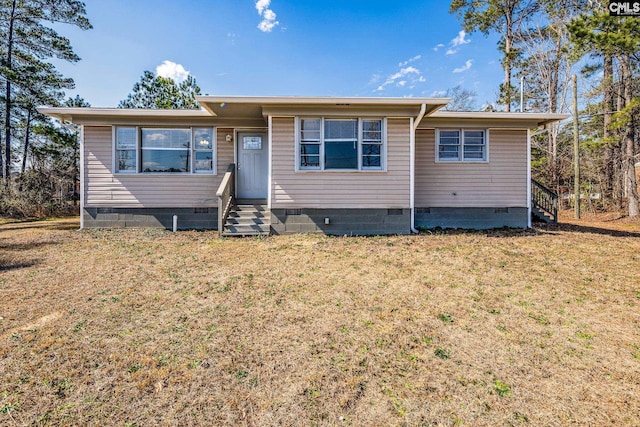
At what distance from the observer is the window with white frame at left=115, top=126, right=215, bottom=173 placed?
8.34 meters

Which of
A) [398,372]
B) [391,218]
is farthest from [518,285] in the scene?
[391,218]

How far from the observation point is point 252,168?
8.73 meters

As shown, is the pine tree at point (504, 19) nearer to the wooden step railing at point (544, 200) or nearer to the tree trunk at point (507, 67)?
the tree trunk at point (507, 67)

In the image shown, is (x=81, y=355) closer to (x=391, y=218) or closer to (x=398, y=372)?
(x=398, y=372)

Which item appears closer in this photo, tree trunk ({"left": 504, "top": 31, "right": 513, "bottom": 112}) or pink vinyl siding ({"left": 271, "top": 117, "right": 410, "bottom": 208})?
pink vinyl siding ({"left": 271, "top": 117, "right": 410, "bottom": 208})

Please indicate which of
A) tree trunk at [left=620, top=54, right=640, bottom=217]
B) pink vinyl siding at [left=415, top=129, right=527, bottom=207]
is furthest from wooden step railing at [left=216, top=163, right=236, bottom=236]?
tree trunk at [left=620, top=54, right=640, bottom=217]

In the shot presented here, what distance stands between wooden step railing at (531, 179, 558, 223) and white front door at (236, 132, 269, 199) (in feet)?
29.9

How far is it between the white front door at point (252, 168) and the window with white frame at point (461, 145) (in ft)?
17.4

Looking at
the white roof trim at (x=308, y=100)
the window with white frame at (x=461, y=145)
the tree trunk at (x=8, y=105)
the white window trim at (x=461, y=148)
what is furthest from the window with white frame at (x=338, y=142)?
the tree trunk at (x=8, y=105)

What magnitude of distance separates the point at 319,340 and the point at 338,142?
5.58 meters

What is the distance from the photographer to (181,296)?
386 centimetres

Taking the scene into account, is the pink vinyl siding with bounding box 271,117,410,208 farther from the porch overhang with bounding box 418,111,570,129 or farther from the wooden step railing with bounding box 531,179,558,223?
the wooden step railing with bounding box 531,179,558,223

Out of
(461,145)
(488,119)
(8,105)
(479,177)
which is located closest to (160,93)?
(8,105)

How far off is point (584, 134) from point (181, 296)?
22.9 metres
